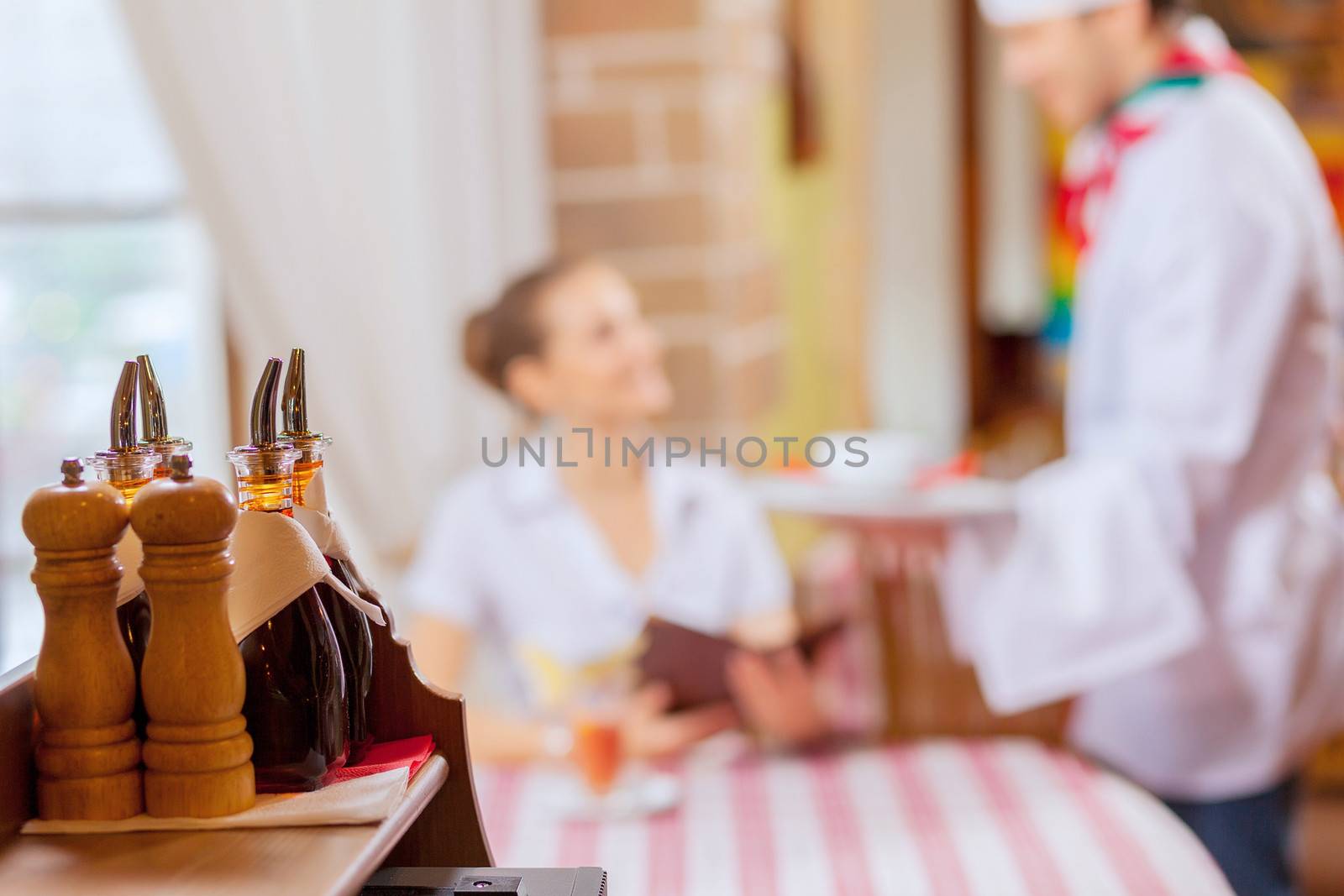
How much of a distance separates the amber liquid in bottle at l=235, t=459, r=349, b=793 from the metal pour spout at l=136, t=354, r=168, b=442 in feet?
0.33

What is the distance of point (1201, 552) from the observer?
1.59m

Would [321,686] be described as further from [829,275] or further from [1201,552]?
[829,275]

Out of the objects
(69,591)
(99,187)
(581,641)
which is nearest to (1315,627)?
(581,641)

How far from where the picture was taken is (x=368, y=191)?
1.72m

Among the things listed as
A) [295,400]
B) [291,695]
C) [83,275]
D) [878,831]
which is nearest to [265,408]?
[295,400]

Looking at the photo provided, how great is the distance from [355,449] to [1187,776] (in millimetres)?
1119

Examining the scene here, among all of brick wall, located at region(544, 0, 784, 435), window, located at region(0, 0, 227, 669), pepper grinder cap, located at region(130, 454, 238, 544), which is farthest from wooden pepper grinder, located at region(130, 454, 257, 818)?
brick wall, located at region(544, 0, 784, 435)

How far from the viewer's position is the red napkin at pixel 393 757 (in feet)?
2.24

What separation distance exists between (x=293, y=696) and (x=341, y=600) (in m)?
0.06

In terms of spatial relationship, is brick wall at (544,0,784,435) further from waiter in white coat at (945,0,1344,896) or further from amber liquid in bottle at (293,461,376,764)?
amber liquid in bottle at (293,461,376,764)

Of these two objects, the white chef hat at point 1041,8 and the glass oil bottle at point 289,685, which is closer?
the glass oil bottle at point 289,685

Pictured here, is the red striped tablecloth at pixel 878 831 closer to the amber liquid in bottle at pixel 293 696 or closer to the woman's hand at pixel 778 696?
the woman's hand at pixel 778 696

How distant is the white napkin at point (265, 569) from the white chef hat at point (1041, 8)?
127 centimetres

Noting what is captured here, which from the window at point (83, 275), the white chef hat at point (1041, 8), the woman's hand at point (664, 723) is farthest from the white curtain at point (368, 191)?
the white chef hat at point (1041, 8)
